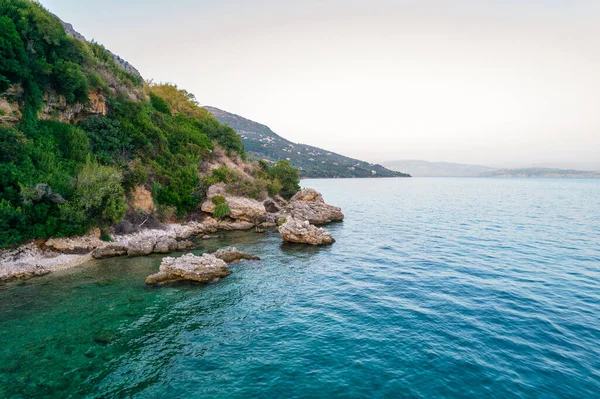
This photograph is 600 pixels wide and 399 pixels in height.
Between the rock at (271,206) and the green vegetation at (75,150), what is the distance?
3.53 meters

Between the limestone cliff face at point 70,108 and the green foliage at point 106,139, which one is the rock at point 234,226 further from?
the limestone cliff face at point 70,108

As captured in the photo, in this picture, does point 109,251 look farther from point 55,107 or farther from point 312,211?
point 312,211

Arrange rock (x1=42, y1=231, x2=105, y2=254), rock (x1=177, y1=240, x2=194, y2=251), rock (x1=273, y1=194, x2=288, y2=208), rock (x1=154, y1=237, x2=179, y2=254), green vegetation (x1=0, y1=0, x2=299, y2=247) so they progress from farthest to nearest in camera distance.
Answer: rock (x1=273, y1=194, x2=288, y2=208) → rock (x1=177, y1=240, x2=194, y2=251) → rock (x1=154, y1=237, x2=179, y2=254) → rock (x1=42, y1=231, x2=105, y2=254) → green vegetation (x1=0, y1=0, x2=299, y2=247)

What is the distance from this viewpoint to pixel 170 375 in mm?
12188

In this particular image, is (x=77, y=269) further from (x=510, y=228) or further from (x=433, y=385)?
(x=510, y=228)

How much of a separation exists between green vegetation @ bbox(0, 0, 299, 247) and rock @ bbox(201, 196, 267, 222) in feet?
4.49

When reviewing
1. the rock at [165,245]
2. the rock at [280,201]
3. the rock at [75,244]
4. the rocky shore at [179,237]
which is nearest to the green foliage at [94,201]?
the rock at [75,244]

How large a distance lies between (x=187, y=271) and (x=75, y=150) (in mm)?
21378

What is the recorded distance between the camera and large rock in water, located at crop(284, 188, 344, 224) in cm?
4887

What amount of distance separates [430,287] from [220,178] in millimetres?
35971

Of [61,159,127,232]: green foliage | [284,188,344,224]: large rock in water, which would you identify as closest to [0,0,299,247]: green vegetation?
[61,159,127,232]: green foliage

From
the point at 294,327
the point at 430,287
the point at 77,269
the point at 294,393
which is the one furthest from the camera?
the point at 77,269

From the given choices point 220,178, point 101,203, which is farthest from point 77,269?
point 220,178

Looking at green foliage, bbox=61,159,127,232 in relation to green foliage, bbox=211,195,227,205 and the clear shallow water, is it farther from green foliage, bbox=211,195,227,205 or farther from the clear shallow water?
green foliage, bbox=211,195,227,205
